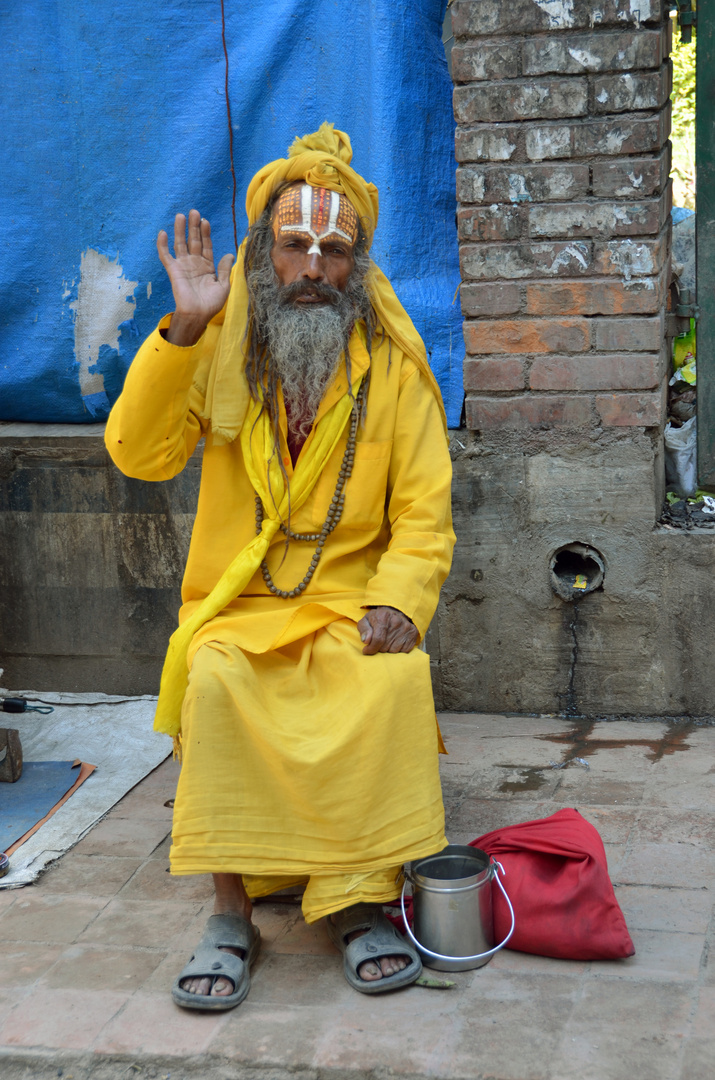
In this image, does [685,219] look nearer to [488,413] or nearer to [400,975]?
[488,413]

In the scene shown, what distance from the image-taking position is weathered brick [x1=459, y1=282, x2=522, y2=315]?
4.01 metres

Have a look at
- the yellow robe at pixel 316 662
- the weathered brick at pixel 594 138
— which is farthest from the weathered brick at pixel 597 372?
the yellow robe at pixel 316 662

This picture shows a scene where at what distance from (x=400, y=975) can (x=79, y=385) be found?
2.74 meters

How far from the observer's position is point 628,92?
380cm

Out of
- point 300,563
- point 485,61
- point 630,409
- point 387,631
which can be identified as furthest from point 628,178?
point 387,631

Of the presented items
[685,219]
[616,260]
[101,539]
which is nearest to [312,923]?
[101,539]

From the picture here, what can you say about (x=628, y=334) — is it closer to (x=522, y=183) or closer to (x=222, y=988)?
(x=522, y=183)

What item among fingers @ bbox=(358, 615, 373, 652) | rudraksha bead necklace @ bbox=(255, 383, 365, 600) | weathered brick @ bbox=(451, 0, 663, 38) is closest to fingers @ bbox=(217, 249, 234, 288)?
rudraksha bead necklace @ bbox=(255, 383, 365, 600)

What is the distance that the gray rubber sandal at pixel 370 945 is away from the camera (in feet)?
8.75

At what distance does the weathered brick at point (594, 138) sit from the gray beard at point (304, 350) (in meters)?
1.16

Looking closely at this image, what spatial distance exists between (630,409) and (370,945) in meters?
2.13

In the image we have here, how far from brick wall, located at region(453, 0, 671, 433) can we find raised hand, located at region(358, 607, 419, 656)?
1408 mm

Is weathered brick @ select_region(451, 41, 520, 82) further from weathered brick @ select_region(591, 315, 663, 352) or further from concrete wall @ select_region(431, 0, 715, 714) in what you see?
weathered brick @ select_region(591, 315, 663, 352)

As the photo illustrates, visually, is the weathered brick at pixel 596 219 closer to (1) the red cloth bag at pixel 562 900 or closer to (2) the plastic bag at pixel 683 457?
(2) the plastic bag at pixel 683 457
